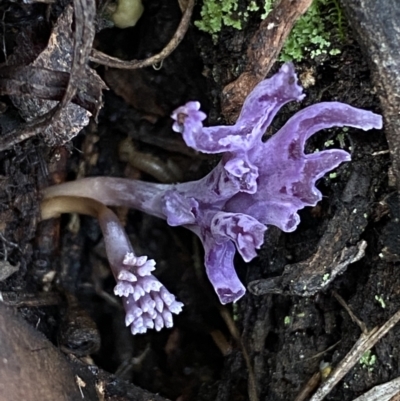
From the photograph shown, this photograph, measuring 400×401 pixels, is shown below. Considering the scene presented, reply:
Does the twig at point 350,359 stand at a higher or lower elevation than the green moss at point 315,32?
lower

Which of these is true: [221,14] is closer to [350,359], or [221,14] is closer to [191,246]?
[191,246]

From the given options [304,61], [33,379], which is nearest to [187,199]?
[304,61]

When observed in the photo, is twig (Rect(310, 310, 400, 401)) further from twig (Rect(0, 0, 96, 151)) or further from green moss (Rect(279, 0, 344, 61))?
twig (Rect(0, 0, 96, 151))

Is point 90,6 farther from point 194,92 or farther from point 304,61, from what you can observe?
point 194,92

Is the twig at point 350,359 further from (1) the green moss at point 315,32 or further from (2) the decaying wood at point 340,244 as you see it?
(1) the green moss at point 315,32

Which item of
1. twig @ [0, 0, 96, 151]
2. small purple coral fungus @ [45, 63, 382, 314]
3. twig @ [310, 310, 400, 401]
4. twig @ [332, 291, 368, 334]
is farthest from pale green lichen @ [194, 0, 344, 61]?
twig @ [310, 310, 400, 401]

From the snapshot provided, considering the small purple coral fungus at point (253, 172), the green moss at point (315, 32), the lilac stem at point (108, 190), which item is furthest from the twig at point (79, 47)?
the green moss at point (315, 32)
